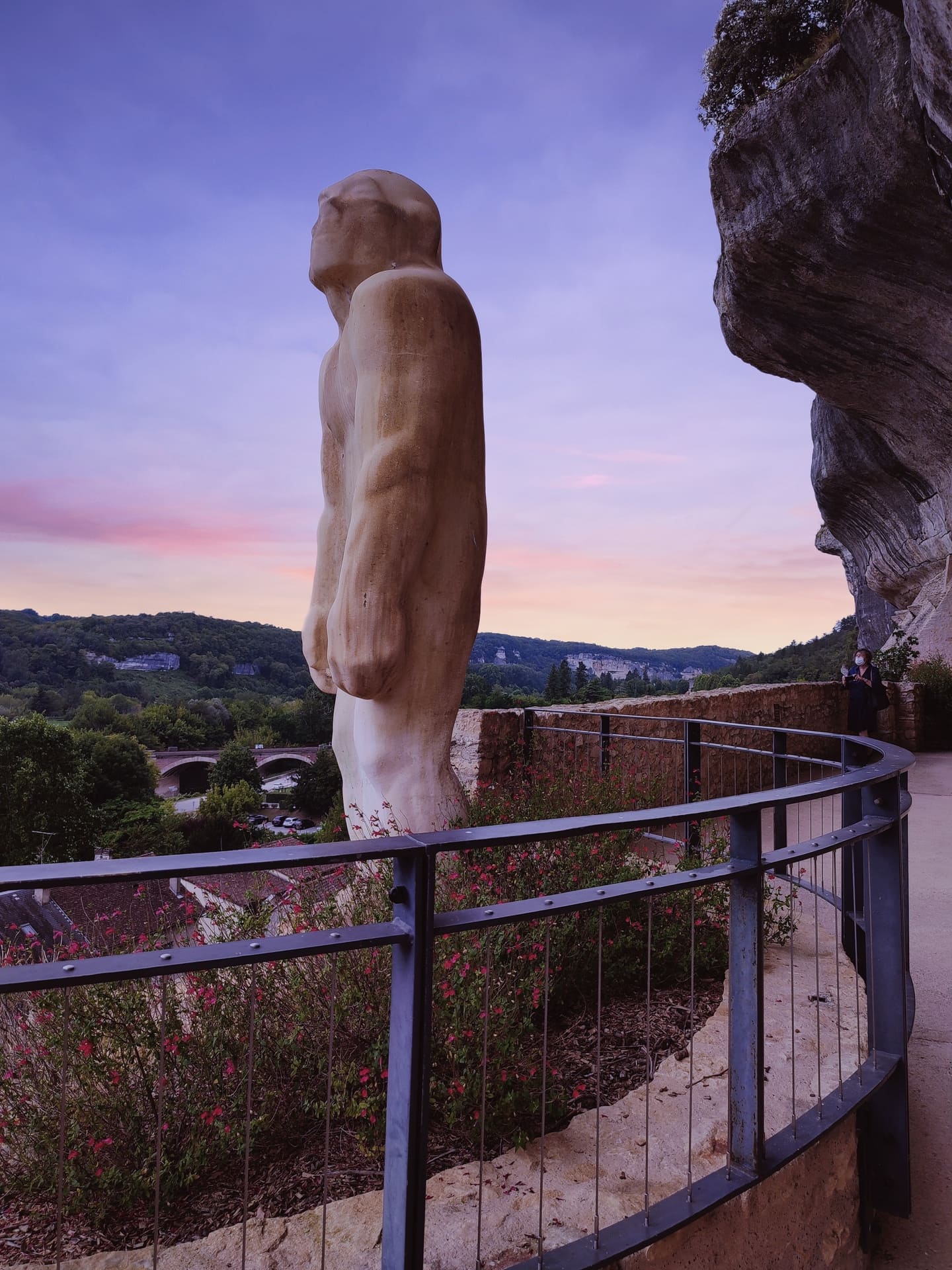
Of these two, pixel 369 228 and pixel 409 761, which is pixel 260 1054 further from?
pixel 369 228

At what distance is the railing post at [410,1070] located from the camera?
4.06 feet

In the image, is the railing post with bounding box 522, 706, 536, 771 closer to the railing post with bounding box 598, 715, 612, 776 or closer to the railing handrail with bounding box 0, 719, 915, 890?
the railing post with bounding box 598, 715, 612, 776

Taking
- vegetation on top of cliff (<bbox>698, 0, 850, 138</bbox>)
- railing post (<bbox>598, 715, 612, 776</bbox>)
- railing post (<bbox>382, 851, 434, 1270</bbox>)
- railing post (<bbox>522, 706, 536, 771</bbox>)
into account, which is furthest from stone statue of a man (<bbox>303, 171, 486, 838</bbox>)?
vegetation on top of cliff (<bbox>698, 0, 850, 138</bbox>)

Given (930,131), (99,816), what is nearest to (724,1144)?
(930,131)

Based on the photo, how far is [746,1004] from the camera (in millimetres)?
1824

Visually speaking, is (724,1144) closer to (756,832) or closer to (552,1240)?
(552,1240)

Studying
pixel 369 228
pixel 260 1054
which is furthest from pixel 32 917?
pixel 369 228

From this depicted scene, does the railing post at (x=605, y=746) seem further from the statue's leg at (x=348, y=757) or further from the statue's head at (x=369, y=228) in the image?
the statue's head at (x=369, y=228)

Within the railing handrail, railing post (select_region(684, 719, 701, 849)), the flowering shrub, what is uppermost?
the railing handrail

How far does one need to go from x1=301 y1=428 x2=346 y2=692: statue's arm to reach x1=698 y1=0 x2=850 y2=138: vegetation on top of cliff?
11593mm

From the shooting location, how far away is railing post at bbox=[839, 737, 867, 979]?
2.90 metres

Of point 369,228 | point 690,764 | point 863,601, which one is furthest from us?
point 863,601

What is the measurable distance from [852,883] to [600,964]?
189 centimetres

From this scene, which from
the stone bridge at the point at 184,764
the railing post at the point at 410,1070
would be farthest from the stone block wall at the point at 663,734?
the stone bridge at the point at 184,764
